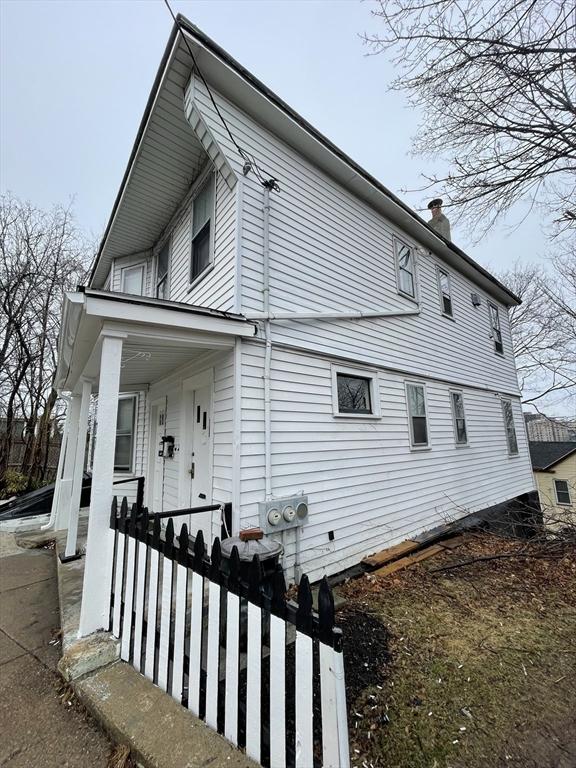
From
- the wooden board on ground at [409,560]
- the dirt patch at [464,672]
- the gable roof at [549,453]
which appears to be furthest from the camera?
the gable roof at [549,453]

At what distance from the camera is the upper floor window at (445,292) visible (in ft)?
28.0

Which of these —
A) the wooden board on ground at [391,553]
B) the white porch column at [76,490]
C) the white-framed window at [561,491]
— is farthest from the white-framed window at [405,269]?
the white-framed window at [561,491]

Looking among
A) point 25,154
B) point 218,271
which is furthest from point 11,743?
point 25,154

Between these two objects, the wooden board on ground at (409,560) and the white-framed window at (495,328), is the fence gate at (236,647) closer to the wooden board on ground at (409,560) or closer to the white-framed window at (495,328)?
the wooden board on ground at (409,560)

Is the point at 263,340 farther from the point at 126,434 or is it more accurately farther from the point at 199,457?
the point at 126,434

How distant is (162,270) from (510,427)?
10749 millimetres

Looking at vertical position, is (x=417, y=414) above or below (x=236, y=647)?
above

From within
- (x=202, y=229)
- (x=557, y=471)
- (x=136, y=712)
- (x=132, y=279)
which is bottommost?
(x=557, y=471)

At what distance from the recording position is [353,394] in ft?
18.4

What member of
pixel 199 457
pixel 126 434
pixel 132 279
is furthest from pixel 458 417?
pixel 132 279

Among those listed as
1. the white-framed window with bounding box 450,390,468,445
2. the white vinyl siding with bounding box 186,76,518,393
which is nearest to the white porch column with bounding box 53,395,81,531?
the white vinyl siding with bounding box 186,76,518,393

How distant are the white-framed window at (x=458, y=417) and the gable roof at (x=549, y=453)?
13.7 meters

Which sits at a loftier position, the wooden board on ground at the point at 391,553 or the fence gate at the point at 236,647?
the fence gate at the point at 236,647

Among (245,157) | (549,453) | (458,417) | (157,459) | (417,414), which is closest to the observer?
(245,157)
